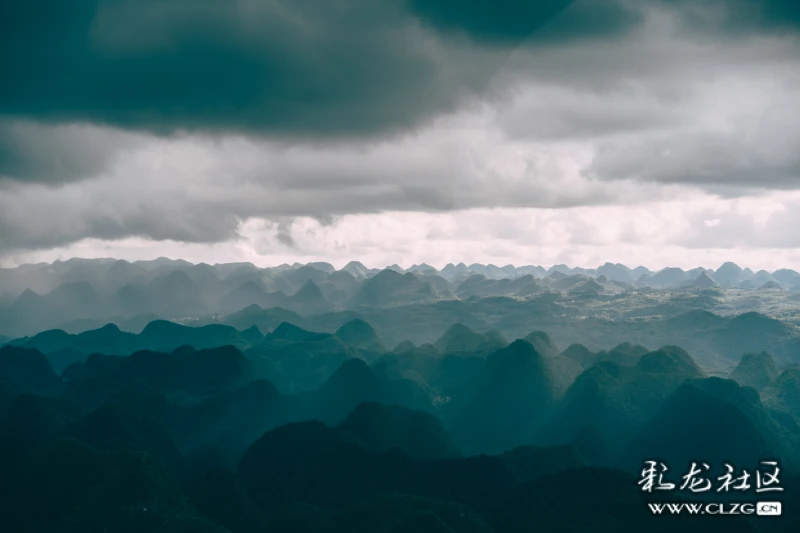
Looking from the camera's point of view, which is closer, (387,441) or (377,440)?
(377,440)

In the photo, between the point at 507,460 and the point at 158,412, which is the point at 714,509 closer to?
the point at 507,460

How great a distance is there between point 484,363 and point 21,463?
115877 mm

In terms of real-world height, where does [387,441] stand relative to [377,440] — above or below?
below

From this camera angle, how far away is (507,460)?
316ft

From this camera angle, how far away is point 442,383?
180250 millimetres

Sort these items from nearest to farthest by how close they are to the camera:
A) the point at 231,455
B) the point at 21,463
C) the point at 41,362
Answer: the point at 21,463 < the point at 231,455 < the point at 41,362

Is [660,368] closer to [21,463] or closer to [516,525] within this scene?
[516,525]

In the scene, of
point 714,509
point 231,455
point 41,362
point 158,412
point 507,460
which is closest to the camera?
point 714,509

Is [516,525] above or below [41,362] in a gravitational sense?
below

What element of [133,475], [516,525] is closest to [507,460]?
[516,525]

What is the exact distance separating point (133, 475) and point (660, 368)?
4597 inches

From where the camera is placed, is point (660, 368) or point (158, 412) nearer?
point (158, 412)

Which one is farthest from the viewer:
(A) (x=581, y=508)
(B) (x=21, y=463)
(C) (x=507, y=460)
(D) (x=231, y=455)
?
(D) (x=231, y=455)

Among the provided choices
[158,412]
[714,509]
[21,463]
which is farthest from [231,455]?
[714,509]
